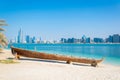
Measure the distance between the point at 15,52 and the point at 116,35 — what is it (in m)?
179

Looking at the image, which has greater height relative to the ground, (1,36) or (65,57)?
(1,36)

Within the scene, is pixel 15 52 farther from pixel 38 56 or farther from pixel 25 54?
pixel 38 56

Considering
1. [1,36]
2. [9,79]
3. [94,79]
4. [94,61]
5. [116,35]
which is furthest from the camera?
[116,35]

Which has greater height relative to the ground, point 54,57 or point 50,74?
point 54,57

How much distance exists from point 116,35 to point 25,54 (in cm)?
17921

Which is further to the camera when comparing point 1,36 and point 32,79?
point 1,36

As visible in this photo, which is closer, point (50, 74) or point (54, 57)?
point (50, 74)

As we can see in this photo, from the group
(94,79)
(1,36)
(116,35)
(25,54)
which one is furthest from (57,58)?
(116,35)

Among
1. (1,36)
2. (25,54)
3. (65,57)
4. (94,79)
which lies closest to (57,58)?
(65,57)

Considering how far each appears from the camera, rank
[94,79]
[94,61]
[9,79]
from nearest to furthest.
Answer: [9,79]
[94,79]
[94,61]

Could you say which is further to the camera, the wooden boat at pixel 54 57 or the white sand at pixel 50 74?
the wooden boat at pixel 54 57

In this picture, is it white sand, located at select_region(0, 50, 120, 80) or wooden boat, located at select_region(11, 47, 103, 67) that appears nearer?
white sand, located at select_region(0, 50, 120, 80)

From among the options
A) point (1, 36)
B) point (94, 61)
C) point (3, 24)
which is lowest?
point (94, 61)

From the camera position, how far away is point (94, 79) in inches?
460
